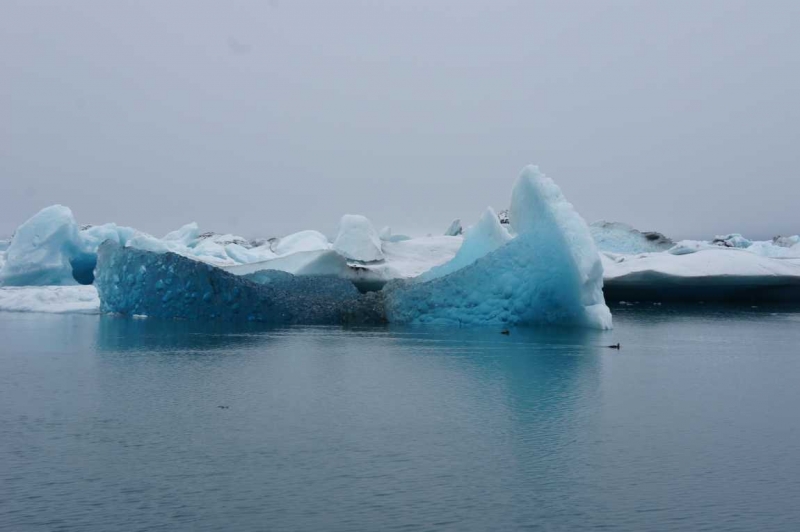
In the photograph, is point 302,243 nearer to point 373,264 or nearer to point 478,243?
point 373,264

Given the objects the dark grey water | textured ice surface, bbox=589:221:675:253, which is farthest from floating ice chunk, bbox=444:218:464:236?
the dark grey water

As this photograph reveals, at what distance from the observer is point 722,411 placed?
5.11 meters

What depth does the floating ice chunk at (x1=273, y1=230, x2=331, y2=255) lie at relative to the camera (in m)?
22.3

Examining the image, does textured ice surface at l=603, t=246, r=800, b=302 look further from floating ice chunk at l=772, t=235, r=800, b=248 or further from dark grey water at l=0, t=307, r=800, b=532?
floating ice chunk at l=772, t=235, r=800, b=248

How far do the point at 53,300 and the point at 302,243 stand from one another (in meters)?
9.45

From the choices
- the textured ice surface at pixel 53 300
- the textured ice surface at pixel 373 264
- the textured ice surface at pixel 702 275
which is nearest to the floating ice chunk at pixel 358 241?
the textured ice surface at pixel 373 264

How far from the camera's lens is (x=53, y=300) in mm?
14008

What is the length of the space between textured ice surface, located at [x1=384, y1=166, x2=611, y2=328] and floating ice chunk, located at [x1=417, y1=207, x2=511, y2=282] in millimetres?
1596

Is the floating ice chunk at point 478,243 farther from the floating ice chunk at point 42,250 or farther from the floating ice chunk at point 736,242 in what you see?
the floating ice chunk at point 736,242

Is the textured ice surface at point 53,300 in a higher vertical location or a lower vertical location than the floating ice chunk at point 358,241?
lower

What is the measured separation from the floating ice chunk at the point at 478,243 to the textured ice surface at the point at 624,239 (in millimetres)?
10640

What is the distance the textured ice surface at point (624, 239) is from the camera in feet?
75.3

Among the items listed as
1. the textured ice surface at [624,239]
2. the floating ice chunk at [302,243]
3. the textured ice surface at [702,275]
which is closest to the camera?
the textured ice surface at [702,275]

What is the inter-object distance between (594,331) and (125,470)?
7595 millimetres
